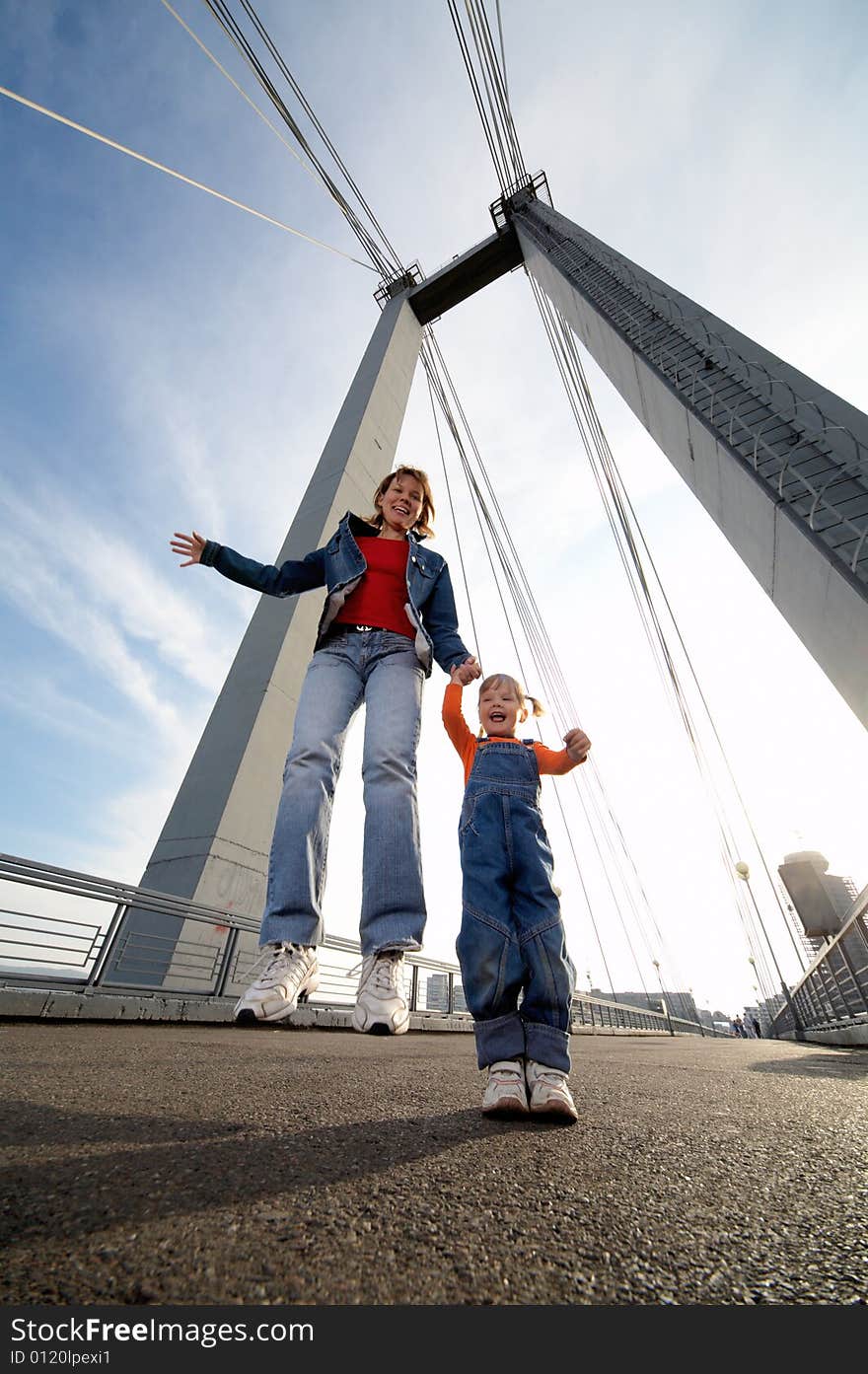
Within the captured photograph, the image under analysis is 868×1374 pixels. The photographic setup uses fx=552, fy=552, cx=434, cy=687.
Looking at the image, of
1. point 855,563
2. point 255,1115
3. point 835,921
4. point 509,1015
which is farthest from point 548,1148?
point 835,921

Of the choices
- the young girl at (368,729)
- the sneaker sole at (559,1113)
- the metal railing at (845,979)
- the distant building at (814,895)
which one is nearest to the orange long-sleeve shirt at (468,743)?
the young girl at (368,729)

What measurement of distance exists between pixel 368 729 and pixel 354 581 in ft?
2.03

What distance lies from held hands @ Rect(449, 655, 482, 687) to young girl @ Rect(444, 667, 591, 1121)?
0.01 metres

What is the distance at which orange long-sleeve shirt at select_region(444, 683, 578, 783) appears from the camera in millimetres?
1896

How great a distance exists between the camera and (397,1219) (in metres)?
0.59

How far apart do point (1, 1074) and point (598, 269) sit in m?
10.2

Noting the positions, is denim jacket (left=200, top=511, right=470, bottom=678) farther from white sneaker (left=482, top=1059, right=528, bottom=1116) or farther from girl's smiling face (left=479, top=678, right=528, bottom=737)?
white sneaker (left=482, top=1059, right=528, bottom=1116)

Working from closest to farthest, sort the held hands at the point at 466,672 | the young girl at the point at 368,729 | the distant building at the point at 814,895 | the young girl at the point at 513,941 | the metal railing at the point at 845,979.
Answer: the young girl at the point at 513,941, the young girl at the point at 368,729, the held hands at the point at 466,672, the metal railing at the point at 845,979, the distant building at the point at 814,895

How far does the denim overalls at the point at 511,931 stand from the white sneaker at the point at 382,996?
19 centimetres

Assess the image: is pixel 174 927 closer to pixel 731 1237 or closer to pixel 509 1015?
pixel 509 1015

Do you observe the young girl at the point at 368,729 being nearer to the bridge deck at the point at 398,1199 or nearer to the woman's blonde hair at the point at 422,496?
the woman's blonde hair at the point at 422,496

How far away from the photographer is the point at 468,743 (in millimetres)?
2014

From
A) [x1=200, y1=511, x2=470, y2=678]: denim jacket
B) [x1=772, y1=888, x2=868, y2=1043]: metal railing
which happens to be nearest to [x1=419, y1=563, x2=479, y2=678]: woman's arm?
[x1=200, y1=511, x2=470, y2=678]: denim jacket

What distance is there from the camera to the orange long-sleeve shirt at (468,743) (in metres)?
1.90
